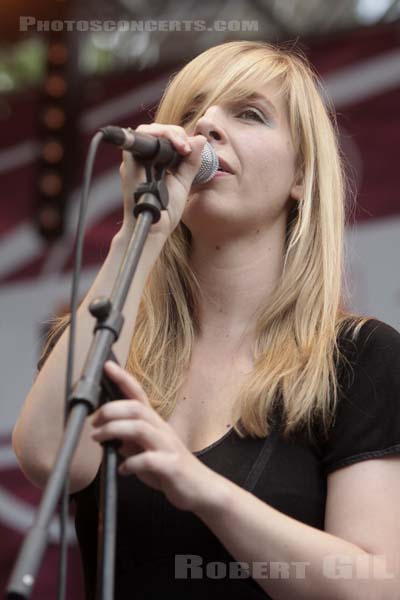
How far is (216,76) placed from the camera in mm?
2012

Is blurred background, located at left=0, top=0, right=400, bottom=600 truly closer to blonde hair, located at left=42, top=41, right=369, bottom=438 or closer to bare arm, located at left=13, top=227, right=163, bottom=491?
blonde hair, located at left=42, top=41, right=369, bottom=438

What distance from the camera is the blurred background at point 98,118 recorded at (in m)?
3.98

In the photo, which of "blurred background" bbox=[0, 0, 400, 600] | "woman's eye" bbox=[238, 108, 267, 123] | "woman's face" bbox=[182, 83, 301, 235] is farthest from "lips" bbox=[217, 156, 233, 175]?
"blurred background" bbox=[0, 0, 400, 600]

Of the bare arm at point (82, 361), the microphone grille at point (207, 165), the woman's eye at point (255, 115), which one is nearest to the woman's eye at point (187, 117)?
the woman's eye at point (255, 115)

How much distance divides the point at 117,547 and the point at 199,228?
22.2 inches

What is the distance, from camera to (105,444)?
4.36 feet

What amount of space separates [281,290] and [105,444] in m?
0.71

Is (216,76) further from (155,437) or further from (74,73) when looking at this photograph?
(74,73)

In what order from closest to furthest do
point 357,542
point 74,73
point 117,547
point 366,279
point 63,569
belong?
point 63,569, point 357,542, point 117,547, point 366,279, point 74,73

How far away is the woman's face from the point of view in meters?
1.88

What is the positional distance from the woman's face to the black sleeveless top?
13.5 inches

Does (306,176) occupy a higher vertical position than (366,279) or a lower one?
lower

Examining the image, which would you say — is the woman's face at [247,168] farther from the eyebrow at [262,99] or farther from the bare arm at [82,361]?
the bare arm at [82,361]

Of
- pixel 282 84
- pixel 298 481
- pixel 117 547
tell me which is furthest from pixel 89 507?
pixel 282 84
